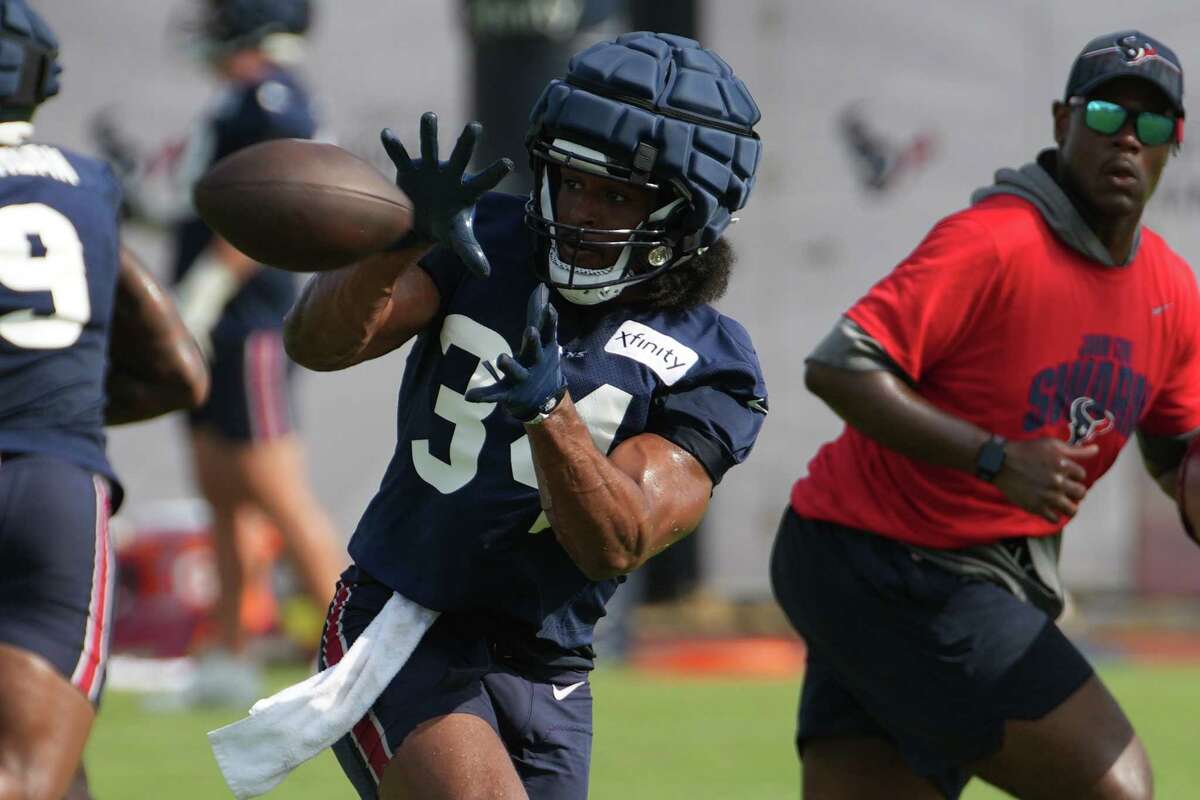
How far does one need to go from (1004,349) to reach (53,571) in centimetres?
181

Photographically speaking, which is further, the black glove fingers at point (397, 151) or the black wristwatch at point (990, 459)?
the black wristwatch at point (990, 459)

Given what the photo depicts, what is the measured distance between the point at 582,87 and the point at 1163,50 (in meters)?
1.45

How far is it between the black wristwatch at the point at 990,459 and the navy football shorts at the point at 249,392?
3.52m

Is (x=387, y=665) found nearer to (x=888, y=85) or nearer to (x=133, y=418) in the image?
(x=133, y=418)

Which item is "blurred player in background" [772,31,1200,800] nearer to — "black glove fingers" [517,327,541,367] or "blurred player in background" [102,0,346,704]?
"black glove fingers" [517,327,541,367]

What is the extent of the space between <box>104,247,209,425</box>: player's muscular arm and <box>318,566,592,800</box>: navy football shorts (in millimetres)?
805

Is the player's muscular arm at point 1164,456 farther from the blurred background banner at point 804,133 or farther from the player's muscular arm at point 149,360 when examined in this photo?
the blurred background banner at point 804,133

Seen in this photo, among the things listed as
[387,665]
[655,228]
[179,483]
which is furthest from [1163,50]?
[179,483]

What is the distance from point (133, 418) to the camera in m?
4.30

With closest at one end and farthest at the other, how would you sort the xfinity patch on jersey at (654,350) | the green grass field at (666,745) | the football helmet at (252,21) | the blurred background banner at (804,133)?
the xfinity patch on jersey at (654,350) → the green grass field at (666,745) → the football helmet at (252,21) → the blurred background banner at (804,133)

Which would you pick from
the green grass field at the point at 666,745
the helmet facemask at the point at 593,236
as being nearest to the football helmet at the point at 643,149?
the helmet facemask at the point at 593,236

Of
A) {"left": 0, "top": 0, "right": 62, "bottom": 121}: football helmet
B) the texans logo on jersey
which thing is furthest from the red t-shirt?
{"left": 0, "top": 0, "right": 62, "bottom": 121}: football helmet

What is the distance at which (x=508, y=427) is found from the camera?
3.43 metres

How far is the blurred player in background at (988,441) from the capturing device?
396cm
